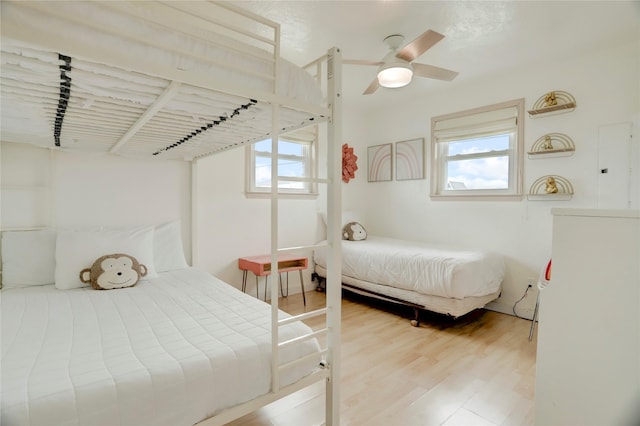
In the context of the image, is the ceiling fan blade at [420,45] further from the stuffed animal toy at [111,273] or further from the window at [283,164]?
the stuffed animal toy at [111,273]

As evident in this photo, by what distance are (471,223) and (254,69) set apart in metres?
3.03

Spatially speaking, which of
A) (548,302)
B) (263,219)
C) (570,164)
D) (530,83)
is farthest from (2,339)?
(530,83)

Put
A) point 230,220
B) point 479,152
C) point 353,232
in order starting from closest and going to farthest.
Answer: point 230,220, point 479,152, point 353,232

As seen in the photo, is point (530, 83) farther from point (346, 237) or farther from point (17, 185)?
point (17, 185)

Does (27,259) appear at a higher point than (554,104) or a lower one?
lower

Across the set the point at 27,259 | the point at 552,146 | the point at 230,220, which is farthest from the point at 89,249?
the point at 552,146

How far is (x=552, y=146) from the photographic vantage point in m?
2.86

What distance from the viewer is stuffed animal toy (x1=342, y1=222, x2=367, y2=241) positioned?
384 cm

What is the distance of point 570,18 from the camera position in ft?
7.13

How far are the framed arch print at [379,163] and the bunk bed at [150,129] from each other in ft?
8.97

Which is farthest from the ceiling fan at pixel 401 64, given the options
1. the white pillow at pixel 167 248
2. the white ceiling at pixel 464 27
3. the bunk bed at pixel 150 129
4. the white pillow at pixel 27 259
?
the white pillow at pixel 27 259

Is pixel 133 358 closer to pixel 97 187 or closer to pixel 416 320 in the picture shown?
pixel 97 187

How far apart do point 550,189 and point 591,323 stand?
2.22 meters

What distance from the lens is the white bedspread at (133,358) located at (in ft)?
2.84
